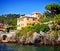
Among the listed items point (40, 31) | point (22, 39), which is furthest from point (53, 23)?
point (22, 39)

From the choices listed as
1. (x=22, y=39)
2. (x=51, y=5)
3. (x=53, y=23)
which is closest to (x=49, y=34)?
(x=53, y=23)

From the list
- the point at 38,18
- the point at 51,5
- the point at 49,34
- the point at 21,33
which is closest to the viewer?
the point at 49,34

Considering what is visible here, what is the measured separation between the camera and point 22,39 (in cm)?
5453

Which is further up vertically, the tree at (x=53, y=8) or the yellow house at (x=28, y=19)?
the tree at (x=53, y=8)

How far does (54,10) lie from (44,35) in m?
20.4

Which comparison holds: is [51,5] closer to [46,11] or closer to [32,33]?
[46,11]

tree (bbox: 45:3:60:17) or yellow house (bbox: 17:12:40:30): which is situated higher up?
tree (bbox: 45:3:60:17)

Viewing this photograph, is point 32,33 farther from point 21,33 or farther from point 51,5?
point 51,5

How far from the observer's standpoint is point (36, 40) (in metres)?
51.2

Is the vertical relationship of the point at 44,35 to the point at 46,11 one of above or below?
below

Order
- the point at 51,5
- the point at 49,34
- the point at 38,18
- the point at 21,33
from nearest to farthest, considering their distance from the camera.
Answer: the point at 49,34
the point at 21,33
the point at 51,5
the point at 38,18

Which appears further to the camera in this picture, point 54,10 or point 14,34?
point 54,10

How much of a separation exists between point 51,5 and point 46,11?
4.01 m

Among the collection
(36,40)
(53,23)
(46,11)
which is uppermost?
(46,11)
